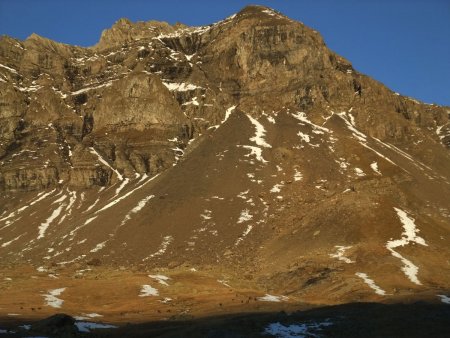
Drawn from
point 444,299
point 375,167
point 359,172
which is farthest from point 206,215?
point 444,299

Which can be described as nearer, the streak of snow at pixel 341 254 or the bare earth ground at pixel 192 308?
the bare earth ground at pixel 192 308

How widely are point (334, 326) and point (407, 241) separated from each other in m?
67.7

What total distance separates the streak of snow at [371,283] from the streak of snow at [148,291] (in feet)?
105

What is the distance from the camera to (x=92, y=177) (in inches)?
7805

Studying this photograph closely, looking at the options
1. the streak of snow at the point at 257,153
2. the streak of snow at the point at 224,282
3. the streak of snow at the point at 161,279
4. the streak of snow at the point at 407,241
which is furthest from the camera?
the streak of snow at the point at 257,153

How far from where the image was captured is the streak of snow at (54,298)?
244 ft

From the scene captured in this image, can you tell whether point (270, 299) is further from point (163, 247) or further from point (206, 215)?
point (206, 215)

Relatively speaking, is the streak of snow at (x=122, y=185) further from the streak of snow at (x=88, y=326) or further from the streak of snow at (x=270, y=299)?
the streak of snow at (x=88, y=326)

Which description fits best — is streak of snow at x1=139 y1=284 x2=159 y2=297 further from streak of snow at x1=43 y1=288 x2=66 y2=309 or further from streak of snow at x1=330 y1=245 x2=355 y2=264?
streak of snow at x1=330 y1=245 x2=355 y2=264

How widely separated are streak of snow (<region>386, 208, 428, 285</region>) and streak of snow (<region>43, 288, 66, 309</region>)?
5283 centimetres

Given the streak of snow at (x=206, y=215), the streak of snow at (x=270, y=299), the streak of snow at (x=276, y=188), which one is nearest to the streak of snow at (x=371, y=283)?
the streak of snow at (x=270, y=299)

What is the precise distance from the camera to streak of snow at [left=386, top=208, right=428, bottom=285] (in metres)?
94.1

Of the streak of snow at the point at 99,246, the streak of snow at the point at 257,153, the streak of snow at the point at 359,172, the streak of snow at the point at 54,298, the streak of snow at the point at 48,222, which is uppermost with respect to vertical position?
the streak of snow at the point at 257,153

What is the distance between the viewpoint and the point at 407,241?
11025 centimetres
